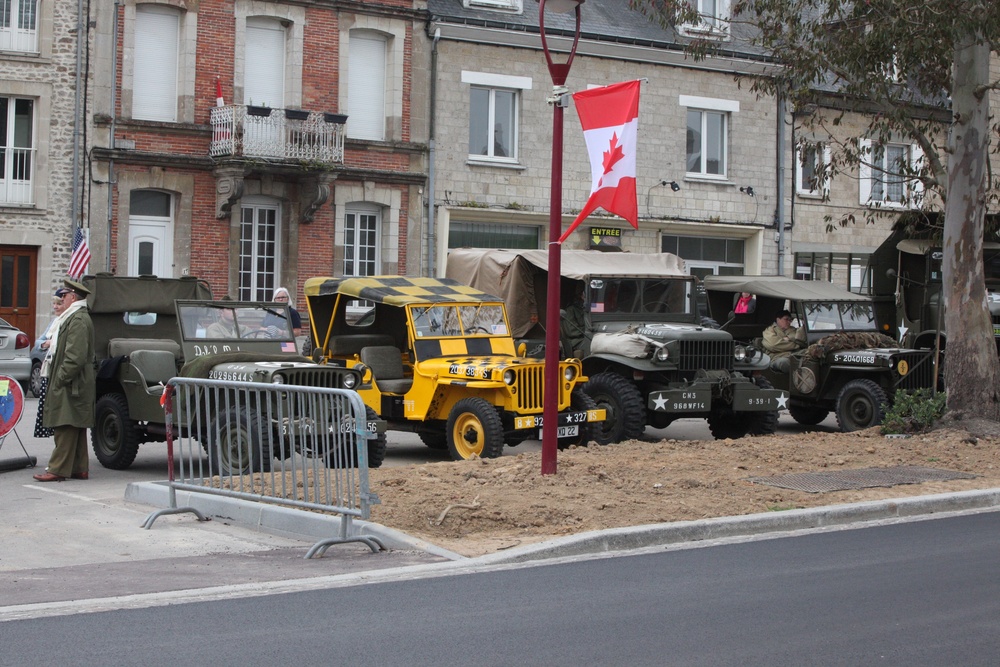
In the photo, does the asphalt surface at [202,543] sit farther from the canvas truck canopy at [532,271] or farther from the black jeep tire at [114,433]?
the canvas truck canopy at [532,271]

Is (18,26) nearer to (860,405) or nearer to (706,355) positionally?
(706,355)

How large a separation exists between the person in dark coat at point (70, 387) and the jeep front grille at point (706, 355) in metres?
6.86

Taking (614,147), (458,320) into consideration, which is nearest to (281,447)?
(614,147)

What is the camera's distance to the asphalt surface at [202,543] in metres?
7.68

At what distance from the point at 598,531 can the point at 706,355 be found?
278 inches

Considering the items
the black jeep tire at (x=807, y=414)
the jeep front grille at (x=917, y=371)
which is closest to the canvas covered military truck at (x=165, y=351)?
the jeep front grille at (x=917, y=371)

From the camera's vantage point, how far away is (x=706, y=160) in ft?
105

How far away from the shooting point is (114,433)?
43.5 feet

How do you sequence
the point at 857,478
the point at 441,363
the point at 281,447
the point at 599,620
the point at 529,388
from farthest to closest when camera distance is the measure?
the point at 441,363 < the point at 529,388 < the point at 857,478 < the point at 281,447 < the point at 599,620

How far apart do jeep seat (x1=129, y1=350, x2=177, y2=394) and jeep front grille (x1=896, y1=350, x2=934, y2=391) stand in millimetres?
9324

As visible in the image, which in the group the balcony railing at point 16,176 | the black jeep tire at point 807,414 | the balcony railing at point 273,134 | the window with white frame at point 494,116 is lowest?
the black jeep tire at point 807,414

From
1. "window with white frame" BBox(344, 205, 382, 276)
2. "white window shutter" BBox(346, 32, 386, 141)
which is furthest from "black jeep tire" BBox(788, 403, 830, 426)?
"white window shutter" BBox(346, 32, 386, 141)

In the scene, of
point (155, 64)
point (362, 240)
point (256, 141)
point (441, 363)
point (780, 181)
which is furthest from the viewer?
point (780, 181)

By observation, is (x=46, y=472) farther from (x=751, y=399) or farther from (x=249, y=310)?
(x=751, y=399)
